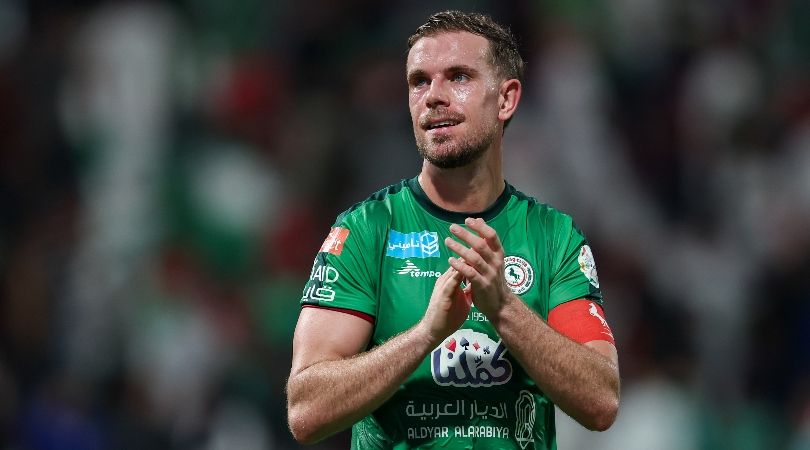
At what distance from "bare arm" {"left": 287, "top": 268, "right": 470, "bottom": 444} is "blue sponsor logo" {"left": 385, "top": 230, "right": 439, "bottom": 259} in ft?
1.05

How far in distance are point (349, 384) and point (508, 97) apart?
4.83 ft

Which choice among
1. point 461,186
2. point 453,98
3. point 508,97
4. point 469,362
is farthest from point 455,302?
point 508,97

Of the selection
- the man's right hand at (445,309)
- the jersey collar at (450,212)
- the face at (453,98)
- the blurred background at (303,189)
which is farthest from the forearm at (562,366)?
the blurred background at (303,189)

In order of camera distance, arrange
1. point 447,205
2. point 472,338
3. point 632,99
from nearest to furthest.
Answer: point 472,338 → point 447,205 → point 632,99

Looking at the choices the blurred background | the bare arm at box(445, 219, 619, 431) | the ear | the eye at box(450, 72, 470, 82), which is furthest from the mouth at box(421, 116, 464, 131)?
the blurred background

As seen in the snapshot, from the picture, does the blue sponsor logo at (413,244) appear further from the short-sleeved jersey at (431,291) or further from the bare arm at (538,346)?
the bare arm at (538,346)

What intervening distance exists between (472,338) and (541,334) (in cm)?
38

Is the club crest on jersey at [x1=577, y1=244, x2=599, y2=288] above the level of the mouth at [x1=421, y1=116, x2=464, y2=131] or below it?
below

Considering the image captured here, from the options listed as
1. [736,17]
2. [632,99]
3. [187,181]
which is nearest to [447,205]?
[187,181]

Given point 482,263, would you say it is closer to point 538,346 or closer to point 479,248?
point 479,248

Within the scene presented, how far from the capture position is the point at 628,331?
9.02 metres

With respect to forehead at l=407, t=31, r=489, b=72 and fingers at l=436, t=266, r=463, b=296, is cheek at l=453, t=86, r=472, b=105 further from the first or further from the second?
fingers at l=436, t=266, r=463, b=296

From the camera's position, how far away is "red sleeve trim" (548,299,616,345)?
186 inches

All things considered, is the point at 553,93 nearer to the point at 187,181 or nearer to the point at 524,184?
the point at 524,184
